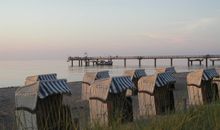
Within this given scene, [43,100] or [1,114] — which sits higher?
[43,100]

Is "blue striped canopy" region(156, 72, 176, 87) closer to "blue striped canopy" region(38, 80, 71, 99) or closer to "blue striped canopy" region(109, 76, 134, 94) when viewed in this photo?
"blue striped canopy" region(109, 76, 134, 94)

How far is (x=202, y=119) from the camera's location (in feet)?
17.6

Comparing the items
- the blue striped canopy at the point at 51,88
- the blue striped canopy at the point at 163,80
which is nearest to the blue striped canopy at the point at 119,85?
the blue striped canopy at the point at 163,80

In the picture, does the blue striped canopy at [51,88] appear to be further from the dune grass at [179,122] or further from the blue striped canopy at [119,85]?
the dune grass at [179,122]

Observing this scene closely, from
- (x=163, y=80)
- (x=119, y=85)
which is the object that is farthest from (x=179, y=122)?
(x=163, y=80)

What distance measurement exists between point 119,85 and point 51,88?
5.61 ft

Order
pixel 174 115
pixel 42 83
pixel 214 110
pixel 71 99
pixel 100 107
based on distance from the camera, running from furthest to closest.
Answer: pixel 71 99, pixel 100 107, pixel 42 83, pixel 214 110, pixel 174 115

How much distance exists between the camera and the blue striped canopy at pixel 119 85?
9.10 meters

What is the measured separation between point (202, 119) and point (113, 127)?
1.25m

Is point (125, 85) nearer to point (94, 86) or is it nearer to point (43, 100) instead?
point (94, 86)

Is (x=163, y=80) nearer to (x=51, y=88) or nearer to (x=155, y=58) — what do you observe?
(x=51, y=88)

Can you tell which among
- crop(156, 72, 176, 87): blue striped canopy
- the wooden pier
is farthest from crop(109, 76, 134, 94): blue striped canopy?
the wooden pier

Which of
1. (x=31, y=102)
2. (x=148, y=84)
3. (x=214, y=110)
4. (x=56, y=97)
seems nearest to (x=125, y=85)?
(x=148, y=84)

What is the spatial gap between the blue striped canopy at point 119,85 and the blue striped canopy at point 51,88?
930mm
